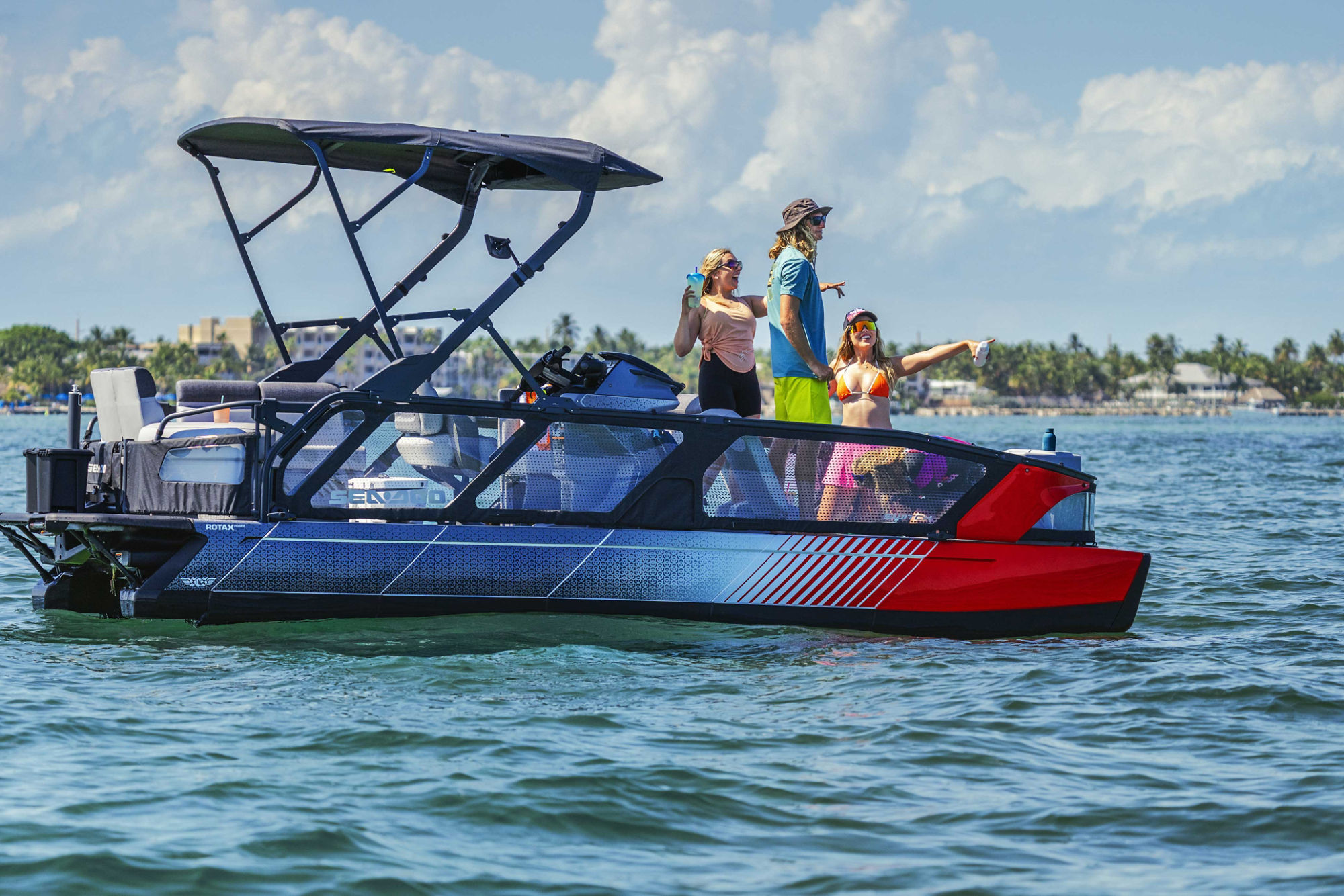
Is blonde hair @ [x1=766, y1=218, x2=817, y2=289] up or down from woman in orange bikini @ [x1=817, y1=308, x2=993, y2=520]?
up

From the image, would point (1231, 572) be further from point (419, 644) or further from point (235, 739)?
point (235, 739)

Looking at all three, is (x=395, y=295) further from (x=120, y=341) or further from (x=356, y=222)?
(x=120, y=341)

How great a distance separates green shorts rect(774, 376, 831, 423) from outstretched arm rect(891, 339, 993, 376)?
0.55 m

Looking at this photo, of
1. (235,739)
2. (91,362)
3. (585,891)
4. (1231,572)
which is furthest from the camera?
(91,362)

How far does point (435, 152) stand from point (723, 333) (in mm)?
2129

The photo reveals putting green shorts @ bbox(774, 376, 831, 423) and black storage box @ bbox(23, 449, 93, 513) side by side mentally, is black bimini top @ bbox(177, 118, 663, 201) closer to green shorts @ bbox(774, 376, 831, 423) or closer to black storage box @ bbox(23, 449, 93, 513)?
green shorts @ bbox(774, 376, 831, 423)

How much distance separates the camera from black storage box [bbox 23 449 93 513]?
7750 mm

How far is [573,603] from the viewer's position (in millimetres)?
7676

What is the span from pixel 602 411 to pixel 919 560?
2.00m

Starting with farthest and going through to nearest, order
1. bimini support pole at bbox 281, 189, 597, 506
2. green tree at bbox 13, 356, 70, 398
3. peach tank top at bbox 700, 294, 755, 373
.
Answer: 1. green tree at bbox 13, 356, 70, 398
2. peach tank top at bbox 700, 294, 755, 373
3. bimini support pole at bbox 281, 189, 597, 506

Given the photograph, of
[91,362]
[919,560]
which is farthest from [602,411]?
[91,362]

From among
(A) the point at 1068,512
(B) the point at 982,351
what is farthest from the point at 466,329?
(A) the point at 1068,512

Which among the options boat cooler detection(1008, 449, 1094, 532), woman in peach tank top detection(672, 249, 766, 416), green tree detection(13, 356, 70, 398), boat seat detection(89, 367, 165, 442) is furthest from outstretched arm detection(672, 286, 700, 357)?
green tree detection(13, 356, 70, 398)

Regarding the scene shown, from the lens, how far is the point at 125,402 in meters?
8.29
